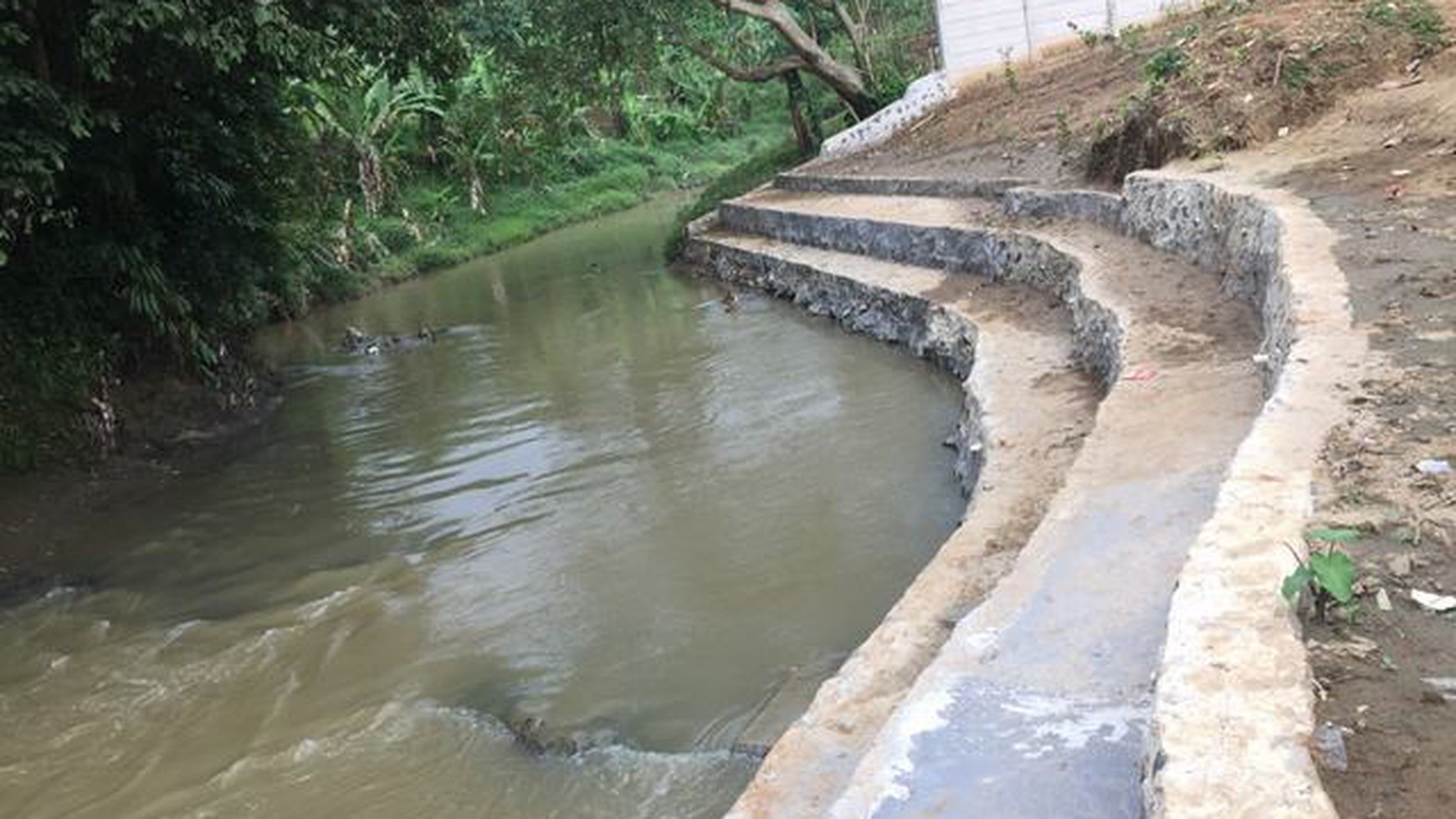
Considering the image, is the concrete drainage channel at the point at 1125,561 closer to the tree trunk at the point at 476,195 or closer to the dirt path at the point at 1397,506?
the dirt path at the point at 1397,506

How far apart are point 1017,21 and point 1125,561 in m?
16.8

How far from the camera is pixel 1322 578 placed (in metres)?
2.67

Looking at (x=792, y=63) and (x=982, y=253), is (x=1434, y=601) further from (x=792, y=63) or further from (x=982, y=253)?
(x=792, y=63)

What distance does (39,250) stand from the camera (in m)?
9.67

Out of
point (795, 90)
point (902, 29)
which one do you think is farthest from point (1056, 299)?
point (902, 29)

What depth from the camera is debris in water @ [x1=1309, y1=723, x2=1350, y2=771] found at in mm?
2400

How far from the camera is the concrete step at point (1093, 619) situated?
2832 millimetres

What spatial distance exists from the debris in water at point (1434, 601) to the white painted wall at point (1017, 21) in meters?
17.1

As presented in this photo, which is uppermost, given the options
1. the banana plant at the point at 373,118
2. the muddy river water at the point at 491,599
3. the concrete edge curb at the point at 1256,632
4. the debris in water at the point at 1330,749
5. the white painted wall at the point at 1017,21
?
the banana plant at the point at 373,118

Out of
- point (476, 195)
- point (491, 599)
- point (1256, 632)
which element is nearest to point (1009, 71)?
point (491, 599)

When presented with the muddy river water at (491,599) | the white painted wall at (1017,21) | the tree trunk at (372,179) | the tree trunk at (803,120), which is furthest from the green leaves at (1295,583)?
the tree trunk at (372,179)

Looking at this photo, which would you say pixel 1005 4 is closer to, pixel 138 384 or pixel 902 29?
pixel 902 29

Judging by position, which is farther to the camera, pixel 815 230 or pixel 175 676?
pixel 815 230

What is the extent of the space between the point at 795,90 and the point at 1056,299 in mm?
12608
